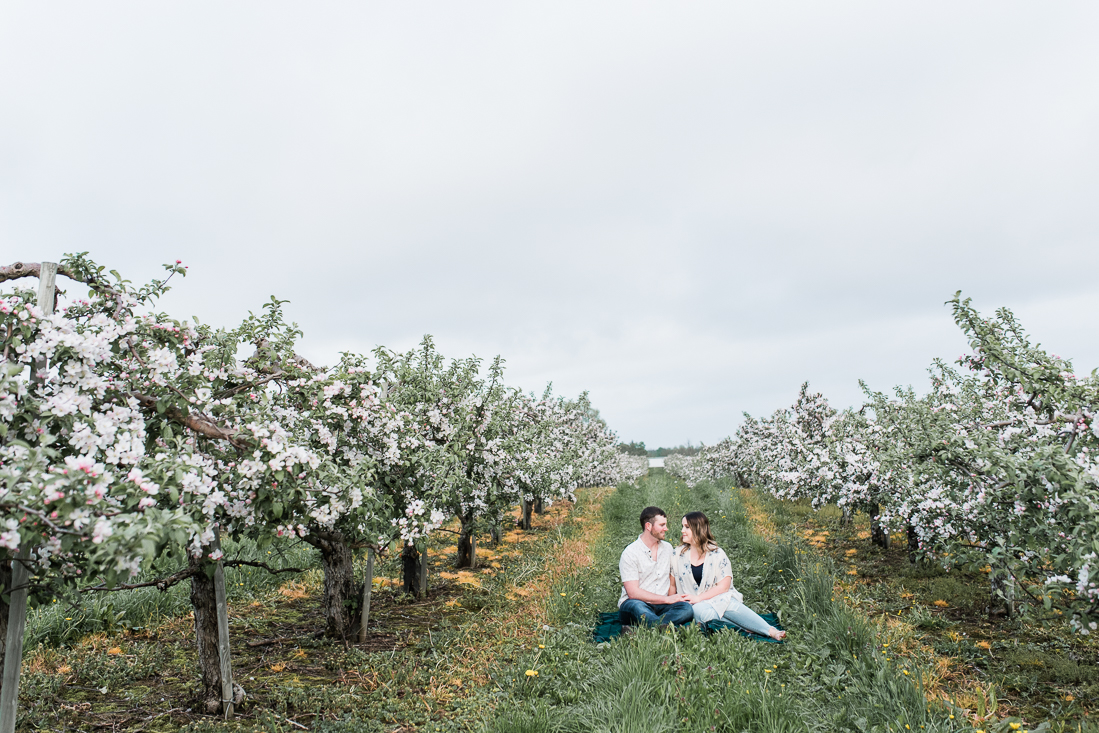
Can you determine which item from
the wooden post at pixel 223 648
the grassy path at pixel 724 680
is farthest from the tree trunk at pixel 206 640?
the grassy path at pixel 724 680

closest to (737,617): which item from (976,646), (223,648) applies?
(976,646)

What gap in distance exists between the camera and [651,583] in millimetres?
6449

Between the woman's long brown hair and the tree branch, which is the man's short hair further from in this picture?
the tree branch

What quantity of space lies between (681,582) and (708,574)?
35 centimetres

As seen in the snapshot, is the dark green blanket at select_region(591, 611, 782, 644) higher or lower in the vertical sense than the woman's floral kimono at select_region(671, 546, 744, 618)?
lower

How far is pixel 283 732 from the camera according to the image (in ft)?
13.3

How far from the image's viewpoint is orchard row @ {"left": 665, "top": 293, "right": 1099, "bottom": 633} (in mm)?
3760

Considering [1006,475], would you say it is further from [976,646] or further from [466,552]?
[466,552]

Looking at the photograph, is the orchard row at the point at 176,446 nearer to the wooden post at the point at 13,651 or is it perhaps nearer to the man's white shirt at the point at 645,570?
the wooden post at the point at 13,651

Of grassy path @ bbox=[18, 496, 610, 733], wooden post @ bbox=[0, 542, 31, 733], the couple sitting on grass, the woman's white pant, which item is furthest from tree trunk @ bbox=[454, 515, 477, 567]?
wooden post @ bbox=[0, 542, 31, 733]

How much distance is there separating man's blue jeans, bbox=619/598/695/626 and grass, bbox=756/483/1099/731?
1.97 metres

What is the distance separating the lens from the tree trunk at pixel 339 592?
5699mm

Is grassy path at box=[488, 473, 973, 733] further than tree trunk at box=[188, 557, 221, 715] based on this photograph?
No

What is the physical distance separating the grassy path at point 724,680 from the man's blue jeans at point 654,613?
26cm
